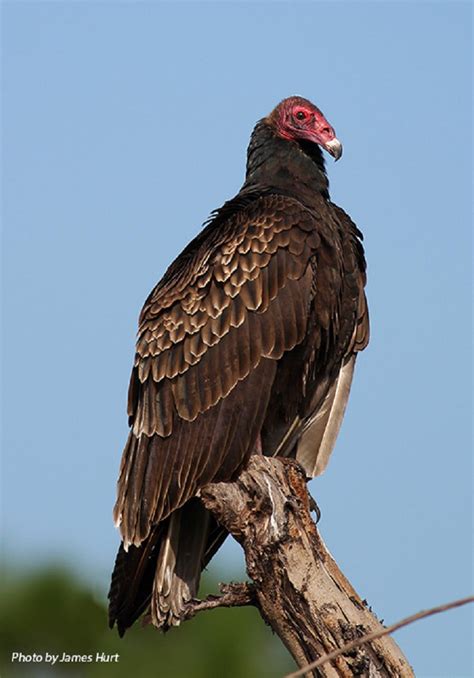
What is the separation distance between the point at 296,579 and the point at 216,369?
1.63 metres

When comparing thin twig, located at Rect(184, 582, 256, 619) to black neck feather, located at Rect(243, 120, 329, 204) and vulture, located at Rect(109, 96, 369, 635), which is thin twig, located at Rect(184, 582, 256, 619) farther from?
black neck feather, located at Rect(243, 120, 329, 204)

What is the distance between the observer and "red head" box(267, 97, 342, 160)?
790cm

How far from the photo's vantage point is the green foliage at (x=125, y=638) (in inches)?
569

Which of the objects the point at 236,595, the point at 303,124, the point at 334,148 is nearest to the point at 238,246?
the point at 334,148

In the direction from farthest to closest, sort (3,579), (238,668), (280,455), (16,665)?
(3,579), (238,668), (16,665), (280,455)

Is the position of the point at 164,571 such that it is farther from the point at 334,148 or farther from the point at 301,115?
the point at 301,115

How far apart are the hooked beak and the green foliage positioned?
7412 millimetres

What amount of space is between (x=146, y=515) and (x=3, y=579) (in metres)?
9.92

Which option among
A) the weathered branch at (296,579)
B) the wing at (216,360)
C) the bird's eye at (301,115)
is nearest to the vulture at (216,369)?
the wing at (216,360)

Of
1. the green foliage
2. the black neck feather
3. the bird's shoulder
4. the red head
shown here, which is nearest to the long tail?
the bird's shoulder

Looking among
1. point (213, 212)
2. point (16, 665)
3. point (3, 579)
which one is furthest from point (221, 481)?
point (3, 579)

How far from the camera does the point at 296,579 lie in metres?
5.63

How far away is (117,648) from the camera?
15.1m

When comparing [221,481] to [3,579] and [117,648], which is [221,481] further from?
[3,579]
